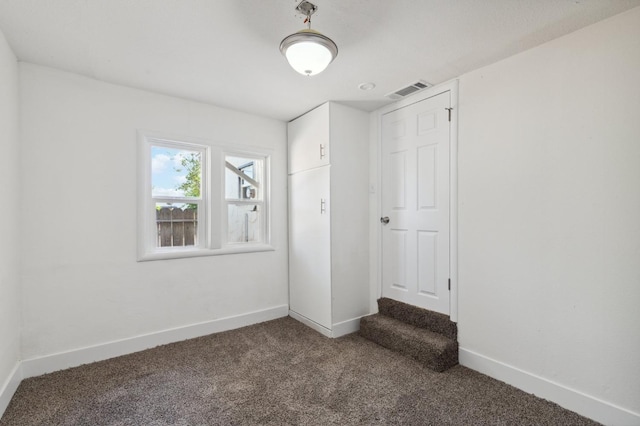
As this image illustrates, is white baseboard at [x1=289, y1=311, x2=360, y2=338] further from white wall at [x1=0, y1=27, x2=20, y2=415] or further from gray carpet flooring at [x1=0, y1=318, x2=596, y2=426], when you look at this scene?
white wall at [x1=0, y1=27, x2=20, y2=415]

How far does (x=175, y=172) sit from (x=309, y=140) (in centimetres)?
147

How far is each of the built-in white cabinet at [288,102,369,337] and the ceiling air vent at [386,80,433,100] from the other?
49 cm

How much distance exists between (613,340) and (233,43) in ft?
10.00

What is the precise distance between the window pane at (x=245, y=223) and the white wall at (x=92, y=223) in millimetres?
431

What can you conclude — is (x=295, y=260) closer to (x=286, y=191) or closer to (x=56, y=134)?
(x=286, y=191)

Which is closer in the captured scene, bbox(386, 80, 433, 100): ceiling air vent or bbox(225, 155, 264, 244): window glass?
bbox(386, 80, 433, 100): ceiling air vent

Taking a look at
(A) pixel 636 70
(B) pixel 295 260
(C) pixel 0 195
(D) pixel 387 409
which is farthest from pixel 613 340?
(C) pixel 0 195

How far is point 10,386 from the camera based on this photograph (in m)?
2.00

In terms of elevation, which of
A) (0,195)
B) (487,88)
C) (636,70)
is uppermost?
(487,88)

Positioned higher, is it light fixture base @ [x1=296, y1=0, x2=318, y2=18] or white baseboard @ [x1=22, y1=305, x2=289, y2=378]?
light fixture base @ [x1=296, y1=0, x2=318, y2=18]

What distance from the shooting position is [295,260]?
11.8ft

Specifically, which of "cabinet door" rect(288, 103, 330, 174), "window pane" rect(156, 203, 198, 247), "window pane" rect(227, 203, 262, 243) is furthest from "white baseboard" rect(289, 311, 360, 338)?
"cabinet door" rect(288, 103, 330, 174)

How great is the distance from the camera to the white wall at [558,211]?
1727mm

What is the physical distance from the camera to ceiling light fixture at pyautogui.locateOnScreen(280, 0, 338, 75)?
5.45ft
